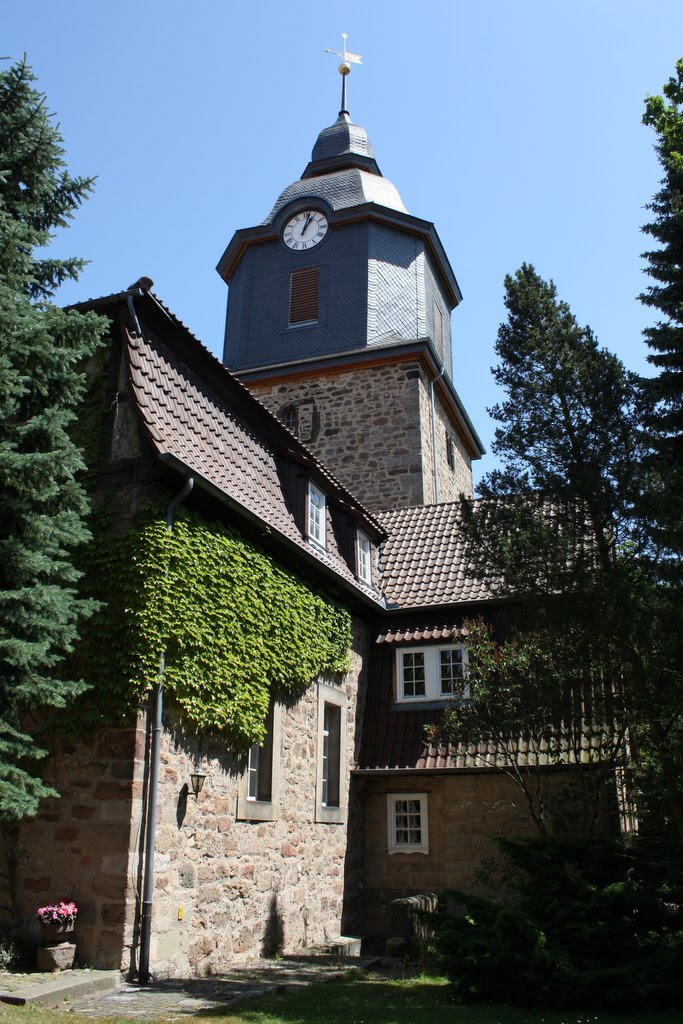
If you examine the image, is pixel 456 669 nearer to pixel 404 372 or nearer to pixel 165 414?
pixel 165 414

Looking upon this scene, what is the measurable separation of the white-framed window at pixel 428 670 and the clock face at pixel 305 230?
1251 cm

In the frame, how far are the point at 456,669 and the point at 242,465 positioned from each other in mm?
5078

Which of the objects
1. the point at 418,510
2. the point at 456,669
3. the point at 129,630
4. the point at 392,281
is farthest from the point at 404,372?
the point at 129,630

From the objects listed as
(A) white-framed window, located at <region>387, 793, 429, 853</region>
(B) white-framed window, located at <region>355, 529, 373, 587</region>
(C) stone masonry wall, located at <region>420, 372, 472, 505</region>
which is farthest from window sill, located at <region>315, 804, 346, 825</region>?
(C) stone masonry wall, located at <region>420, 372, 472, 505</region>

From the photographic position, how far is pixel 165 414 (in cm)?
1016

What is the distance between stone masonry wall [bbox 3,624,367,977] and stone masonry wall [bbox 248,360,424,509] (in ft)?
33.4

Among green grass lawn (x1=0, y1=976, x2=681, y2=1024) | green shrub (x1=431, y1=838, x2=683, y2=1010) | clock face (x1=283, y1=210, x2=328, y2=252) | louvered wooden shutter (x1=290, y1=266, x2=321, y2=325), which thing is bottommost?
green grass lawn (x1=0, y1=976, x2=681, y2=1024)

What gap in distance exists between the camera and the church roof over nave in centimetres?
2356

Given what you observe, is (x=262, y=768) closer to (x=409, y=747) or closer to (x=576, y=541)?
(x=409, y=747)

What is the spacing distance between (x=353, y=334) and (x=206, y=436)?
447 inches

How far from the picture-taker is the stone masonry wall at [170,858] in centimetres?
815

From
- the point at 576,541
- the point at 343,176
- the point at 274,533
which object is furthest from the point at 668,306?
the point at 343,176

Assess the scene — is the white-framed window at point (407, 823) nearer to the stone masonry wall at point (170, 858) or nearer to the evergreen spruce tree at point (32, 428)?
the stone masonry wall at point (170, 858)

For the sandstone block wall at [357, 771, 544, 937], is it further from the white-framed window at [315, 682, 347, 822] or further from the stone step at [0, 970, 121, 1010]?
the stone step at [0, 970, 121, 1010]
